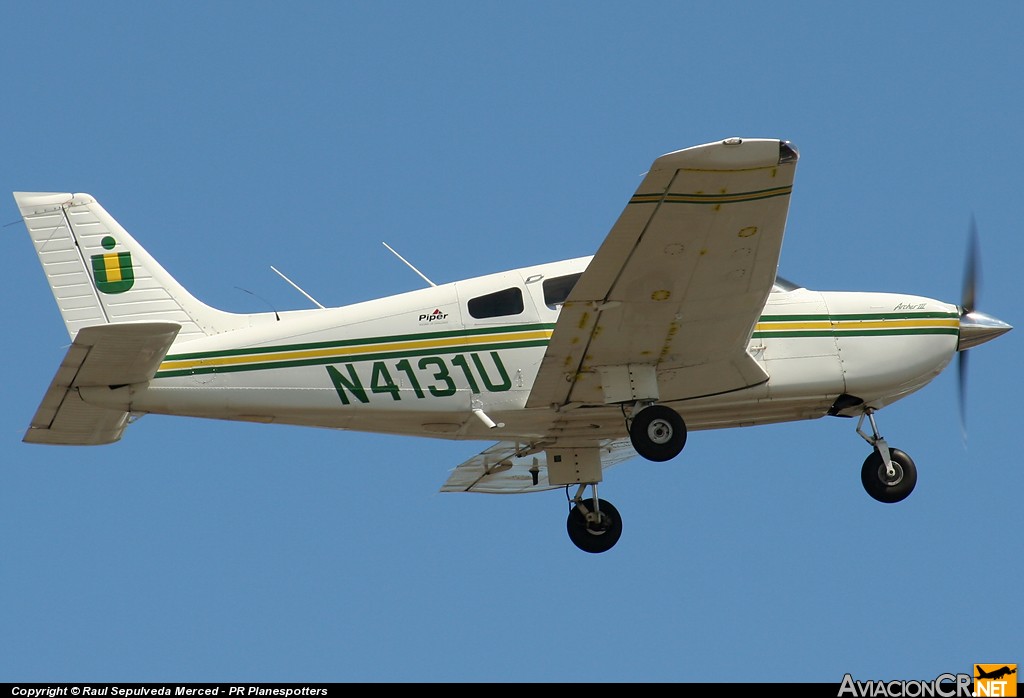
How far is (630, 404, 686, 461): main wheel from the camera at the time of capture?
1429cm

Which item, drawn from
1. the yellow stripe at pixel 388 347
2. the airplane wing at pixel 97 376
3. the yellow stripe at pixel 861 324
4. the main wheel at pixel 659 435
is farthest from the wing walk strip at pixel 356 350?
the main wheel at pixel 659 435

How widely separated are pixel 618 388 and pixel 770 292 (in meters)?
1.68

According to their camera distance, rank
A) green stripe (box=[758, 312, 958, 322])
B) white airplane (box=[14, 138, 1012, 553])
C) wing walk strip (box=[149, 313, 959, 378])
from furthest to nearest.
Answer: green stripe (box=[758, 312, 958, 322])
wing walk strip (box=[149, 313, 959, 378])
white airplane (box=[14, 138, 1012, 553])

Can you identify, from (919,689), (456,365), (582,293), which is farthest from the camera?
(456,365)

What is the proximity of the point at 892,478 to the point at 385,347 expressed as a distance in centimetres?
523

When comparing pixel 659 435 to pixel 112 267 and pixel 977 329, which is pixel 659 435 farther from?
pixel 112 267

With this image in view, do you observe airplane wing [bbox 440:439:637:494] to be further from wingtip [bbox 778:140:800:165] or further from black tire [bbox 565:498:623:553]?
wingtip [bbox 778:140:800:165]

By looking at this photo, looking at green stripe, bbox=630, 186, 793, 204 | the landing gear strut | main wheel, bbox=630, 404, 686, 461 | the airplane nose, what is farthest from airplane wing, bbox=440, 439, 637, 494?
green stripe, bbox=630, 186, 793, 204

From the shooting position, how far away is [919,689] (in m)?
12.3

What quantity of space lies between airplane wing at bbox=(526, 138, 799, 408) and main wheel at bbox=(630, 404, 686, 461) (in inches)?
13.2

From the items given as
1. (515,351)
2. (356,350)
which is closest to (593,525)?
(515,351)

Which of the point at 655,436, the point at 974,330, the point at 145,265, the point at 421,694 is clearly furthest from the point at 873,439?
the point at 145,265

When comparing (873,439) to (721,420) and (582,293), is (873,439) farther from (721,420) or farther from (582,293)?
(582,293)

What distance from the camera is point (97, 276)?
14.7 m
